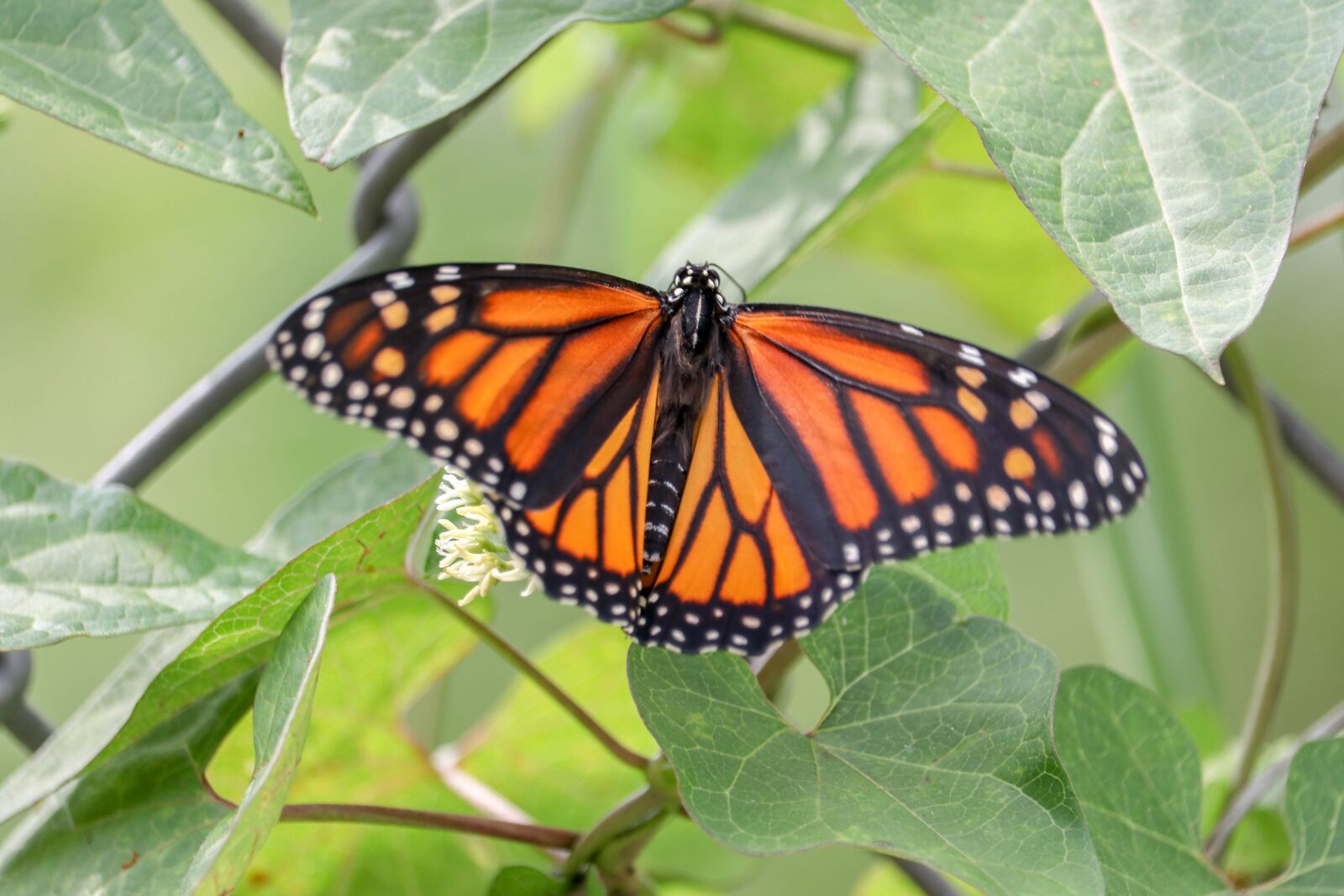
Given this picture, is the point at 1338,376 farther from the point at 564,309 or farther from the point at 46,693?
the point at 46,693

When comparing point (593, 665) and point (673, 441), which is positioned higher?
point (673, 441)

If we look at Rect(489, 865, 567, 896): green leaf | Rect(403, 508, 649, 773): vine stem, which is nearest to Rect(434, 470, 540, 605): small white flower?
Rect(403, 508, 649, 773): vine stem

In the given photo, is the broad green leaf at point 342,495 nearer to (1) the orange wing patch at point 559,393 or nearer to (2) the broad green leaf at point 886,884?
(1) the orange wing patch at point 559,393

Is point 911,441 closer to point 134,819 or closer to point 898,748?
point 898,748

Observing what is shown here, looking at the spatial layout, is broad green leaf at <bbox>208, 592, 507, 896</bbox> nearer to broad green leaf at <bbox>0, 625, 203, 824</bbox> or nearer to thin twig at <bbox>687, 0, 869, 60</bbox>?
broad green leaf at <bbox>0, 625, 203, 824</bbox>

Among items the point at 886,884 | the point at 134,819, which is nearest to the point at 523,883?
the point at 134,819

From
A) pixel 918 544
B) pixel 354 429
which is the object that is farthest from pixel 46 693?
pixel 918 544

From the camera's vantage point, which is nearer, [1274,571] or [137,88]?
[137,88]
